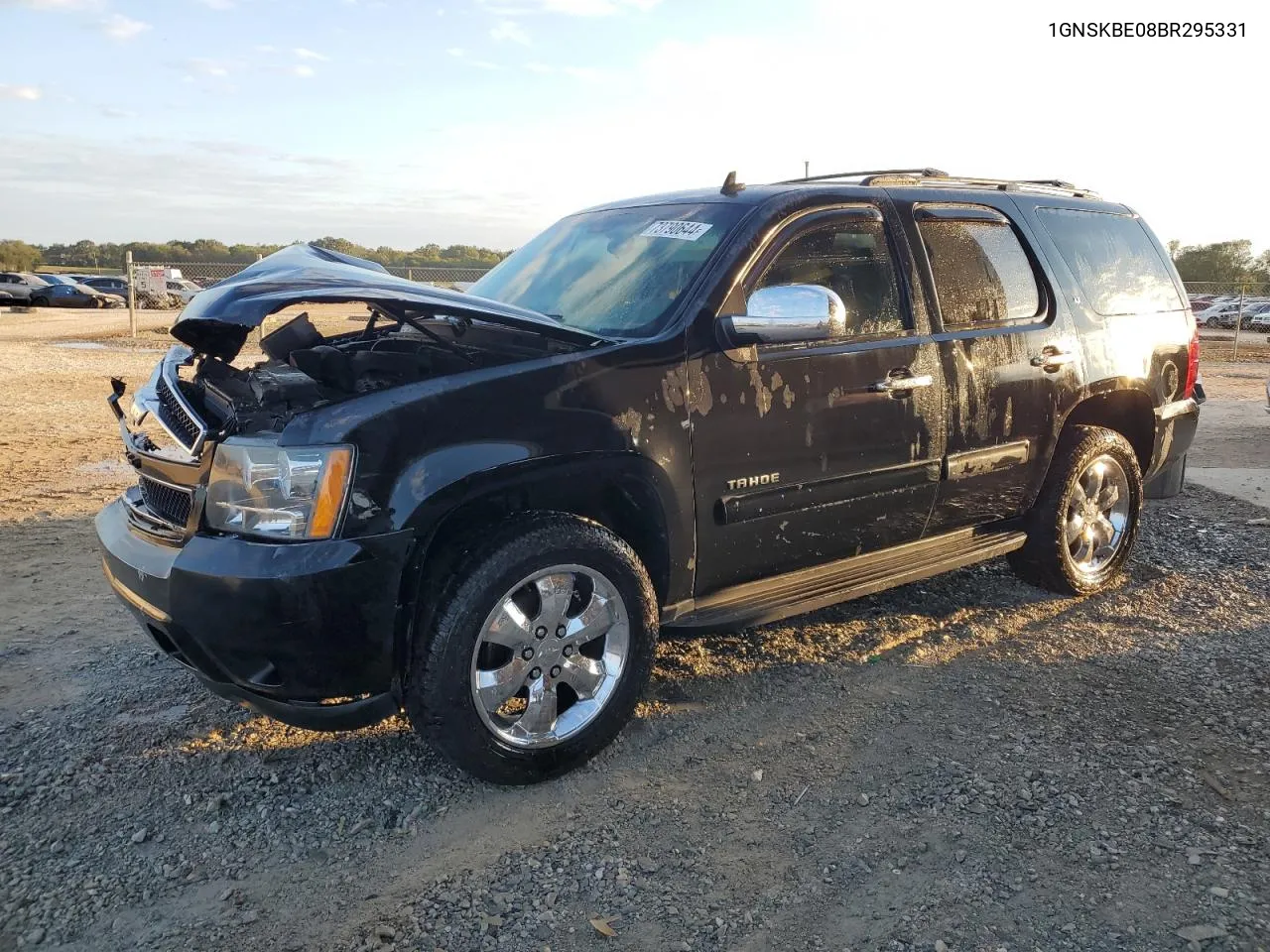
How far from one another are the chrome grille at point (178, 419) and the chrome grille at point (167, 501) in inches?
6.5

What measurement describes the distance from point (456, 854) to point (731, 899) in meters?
0.80

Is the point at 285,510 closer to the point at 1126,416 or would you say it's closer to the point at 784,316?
the point at 784,316

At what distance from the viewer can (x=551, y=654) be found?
3186 millimetres

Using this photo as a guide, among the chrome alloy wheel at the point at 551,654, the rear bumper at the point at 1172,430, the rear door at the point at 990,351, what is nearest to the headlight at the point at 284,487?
the chrome alloy wheel at the point at 551,654

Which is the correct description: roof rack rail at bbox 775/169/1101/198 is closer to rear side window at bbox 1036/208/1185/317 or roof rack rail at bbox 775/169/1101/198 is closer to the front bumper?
rear side window at bbox 1036/208/1185/317

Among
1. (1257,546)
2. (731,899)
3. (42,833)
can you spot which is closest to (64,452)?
(42,833)

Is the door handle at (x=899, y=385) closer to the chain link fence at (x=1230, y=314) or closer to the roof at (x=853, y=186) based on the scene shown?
the roof at (x=853, y=186)

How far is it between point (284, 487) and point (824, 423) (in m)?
1.93

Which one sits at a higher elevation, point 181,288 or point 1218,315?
point 1218,315

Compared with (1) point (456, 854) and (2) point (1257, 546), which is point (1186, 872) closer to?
(1) point (456, 854)

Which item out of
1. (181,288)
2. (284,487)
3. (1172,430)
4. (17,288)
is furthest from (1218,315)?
(17,288)

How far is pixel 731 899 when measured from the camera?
8.73 feet

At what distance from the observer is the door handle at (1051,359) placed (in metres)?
4.46

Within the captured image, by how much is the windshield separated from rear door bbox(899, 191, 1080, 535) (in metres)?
0.98
